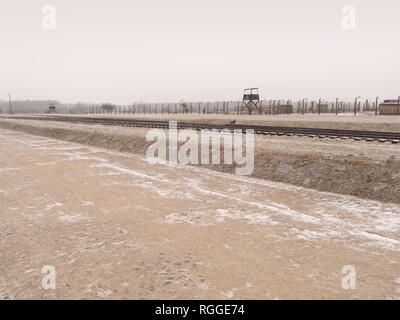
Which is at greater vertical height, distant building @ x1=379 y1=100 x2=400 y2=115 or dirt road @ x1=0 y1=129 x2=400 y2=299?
distant building @ x1=379 y1=100 x2=400 y2=115

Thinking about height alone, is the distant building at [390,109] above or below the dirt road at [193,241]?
above

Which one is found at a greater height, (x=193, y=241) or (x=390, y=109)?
(x=390, y=109)

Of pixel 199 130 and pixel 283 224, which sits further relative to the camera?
pixel 199 130

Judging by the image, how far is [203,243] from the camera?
7414 mm

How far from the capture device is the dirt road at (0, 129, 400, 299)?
5.59 metres

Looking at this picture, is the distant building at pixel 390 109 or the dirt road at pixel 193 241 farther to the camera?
the distant building at pixel 390 109

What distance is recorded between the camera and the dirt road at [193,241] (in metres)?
5.59

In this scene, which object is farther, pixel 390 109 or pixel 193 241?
pixel 390 109

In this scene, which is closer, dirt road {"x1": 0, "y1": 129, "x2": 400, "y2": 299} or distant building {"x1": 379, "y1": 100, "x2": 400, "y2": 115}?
dirt road {"x1": 0, "y1": 129, "x2": 400, "y2": 299}

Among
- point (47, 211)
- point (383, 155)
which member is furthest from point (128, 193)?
point (383, 155)

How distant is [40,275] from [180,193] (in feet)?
21.2

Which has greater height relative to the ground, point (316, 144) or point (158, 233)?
point (316, 144)

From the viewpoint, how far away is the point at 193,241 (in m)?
7.52
